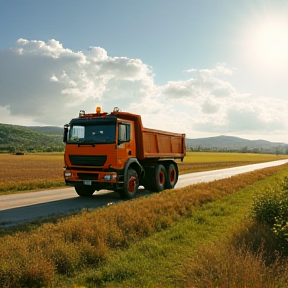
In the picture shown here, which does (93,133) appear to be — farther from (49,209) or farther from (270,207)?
(270,207)

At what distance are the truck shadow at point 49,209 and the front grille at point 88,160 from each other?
62.5 inches

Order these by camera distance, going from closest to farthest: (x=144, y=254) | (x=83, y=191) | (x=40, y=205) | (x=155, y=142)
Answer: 1. (x=144, y=254)
2. (x=40, y=205)
3. (x=83, y=191)
4. (x=155, y=142)

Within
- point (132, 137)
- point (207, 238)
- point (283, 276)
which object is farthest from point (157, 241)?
point (132, 137)

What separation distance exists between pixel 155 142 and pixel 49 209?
6609 mm

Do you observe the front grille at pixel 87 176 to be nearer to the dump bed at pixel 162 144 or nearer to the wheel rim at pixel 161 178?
the dump bed at pixel 162 144

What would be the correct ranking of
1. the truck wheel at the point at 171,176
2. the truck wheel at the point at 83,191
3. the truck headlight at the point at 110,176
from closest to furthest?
the truck headlight at the point at 110,176 < the truck wheel at the point at 83,191 < the truck wheel at the point at 171,176

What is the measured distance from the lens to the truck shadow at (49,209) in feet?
32.0

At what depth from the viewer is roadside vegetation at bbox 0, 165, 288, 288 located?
4.95m

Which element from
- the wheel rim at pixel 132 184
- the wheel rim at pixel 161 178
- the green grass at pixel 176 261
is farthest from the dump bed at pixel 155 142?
the green grass at pixel 176 261

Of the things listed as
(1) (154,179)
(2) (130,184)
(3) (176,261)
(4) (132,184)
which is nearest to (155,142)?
(1) (154,179)

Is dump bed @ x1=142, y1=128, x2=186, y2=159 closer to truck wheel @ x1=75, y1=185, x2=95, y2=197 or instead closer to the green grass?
truck wheel @ x1=75, y1=185, x2=95, y2=197

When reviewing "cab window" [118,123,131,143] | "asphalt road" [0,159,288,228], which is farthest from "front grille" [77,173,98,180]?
"cab window" [118,123,131,143]

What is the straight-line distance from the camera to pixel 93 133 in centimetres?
1342

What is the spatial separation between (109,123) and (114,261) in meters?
7.80
